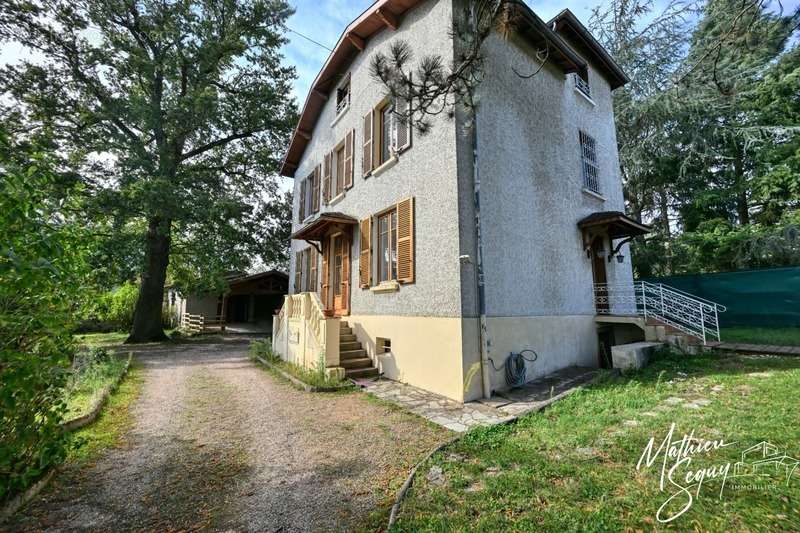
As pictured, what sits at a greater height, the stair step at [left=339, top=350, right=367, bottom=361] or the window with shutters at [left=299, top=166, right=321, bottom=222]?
the window with shutters at [left=299, top=166, right=321, bottom=222]

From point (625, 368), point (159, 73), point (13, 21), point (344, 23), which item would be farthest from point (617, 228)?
point (13, 21)

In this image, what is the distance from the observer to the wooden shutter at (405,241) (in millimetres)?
7129

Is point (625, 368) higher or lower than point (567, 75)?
lower

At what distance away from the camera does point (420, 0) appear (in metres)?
7.78

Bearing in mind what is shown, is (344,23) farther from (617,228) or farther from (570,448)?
(570,448)

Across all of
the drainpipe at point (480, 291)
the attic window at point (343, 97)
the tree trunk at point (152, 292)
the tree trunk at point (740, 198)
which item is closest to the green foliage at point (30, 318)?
the drainpipe at point (480, 291)

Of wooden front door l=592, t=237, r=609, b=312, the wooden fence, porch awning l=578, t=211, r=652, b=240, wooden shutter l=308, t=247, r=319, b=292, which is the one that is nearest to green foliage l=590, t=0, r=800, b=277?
porch awning l=578, t=211, r=652, b=240

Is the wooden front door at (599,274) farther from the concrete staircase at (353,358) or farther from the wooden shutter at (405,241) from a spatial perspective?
the concrete staircase at (353,358)

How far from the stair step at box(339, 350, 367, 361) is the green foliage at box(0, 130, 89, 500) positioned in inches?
207

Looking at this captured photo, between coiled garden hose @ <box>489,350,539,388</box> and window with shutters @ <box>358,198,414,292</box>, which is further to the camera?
window with shutters @ <box>358,198,414,292</box>

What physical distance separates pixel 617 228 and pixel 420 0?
25.6 ft

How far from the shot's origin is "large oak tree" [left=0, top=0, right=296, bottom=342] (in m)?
13.5

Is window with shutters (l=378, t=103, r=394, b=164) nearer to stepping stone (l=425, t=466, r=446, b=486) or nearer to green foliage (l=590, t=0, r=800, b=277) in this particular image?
stepping stone (l=425, t=466, r=446, b=486)

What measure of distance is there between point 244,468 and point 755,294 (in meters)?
14.9
